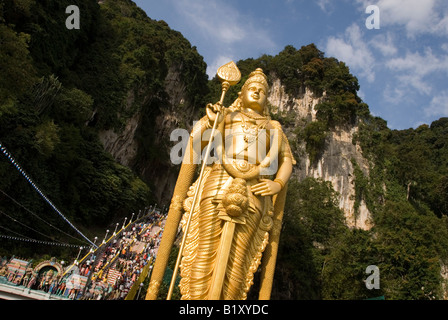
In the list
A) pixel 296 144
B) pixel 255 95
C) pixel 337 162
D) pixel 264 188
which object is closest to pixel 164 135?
pixel 296 144

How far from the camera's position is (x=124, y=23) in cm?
2306

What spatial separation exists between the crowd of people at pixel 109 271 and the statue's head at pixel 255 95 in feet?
16.2

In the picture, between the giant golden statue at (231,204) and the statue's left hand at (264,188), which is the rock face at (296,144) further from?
the statue's left hand at (264,188)

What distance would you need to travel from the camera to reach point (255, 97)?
5.06 m

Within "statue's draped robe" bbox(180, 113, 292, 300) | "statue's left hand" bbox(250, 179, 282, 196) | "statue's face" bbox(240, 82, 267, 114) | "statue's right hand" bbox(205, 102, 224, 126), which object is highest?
"statue's face" bbox(240, 82, 267, 114)

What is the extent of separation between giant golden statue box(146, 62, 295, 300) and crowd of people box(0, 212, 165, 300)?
11.8ft

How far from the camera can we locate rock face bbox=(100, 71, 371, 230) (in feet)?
66.9

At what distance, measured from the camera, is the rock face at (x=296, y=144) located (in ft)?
66.9

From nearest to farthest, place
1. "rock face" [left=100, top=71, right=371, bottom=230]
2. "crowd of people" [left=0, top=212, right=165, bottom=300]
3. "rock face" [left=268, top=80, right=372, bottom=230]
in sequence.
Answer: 1. "crowd of people" [left=0, top=212, right=165, bottom=300]
2. "rock face" [left=268, top=80, right=372, bottom=230]
3. "rock face" [left=100, top=71, right=371, bottom=230]

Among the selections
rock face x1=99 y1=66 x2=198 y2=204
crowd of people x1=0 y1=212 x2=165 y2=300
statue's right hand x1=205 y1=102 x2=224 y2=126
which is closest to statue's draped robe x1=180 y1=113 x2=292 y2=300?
statue's right hand x1=205 y1=102 x2=224 y2=126

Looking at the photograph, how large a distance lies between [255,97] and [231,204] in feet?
6.26

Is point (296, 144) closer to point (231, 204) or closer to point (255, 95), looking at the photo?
point (255, 95)

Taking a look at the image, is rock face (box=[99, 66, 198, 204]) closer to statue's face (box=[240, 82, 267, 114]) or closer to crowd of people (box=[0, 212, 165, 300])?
crowd of people (box=[0, 212, 165, 300])
